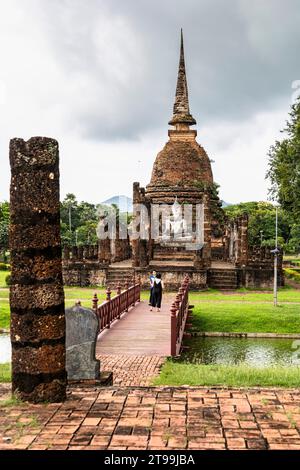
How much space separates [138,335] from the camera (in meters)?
14.5

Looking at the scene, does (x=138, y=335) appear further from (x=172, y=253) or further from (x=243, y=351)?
(x=172, y=253)

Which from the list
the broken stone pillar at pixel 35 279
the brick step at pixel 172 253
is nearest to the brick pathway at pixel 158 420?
the broken stone pillar at pixel 35 279

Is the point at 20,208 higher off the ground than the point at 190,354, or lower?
higher

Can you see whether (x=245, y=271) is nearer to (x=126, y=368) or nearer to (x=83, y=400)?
(x=126, y=368)

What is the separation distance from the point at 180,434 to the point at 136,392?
1.61 metres

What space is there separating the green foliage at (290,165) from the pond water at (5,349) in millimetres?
9830

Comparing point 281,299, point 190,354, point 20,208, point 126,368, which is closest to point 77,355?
point 20,208

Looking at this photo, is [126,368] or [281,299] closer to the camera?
[126,368]

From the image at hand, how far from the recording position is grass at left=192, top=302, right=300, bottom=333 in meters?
17.0

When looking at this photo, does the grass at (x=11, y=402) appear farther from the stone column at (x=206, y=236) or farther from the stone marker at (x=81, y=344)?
the stone column at (x=206, y=236)

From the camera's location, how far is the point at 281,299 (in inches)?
897

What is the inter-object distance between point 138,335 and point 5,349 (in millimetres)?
3677
